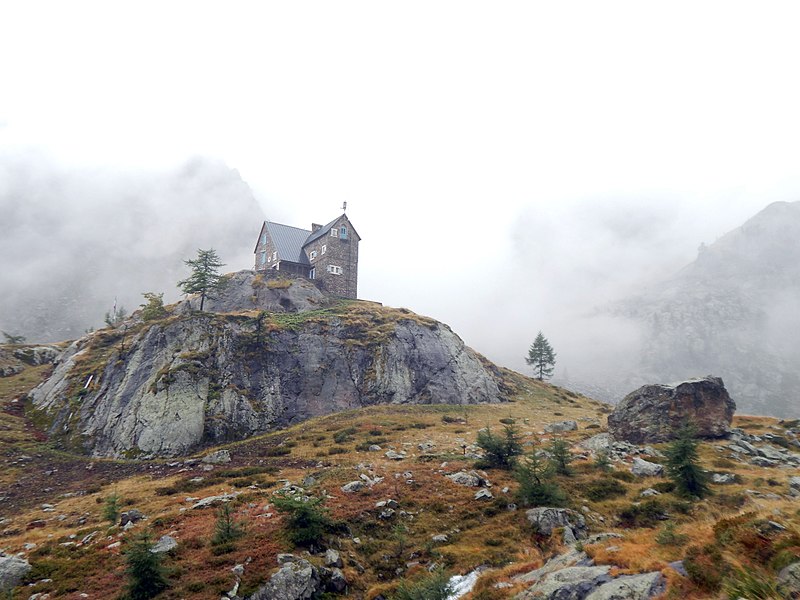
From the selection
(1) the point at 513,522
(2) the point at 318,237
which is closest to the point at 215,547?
(1) the point at 513,522

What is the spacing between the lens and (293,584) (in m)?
16.0

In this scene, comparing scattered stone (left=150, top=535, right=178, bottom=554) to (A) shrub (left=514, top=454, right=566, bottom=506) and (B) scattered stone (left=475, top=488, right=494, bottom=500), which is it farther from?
(A) shrub (left=514, top=454, right=566, bottom=506)

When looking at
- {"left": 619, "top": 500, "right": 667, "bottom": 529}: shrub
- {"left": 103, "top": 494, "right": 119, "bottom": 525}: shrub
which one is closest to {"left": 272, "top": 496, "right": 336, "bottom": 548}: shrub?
{"left": 103, "top": 494, "right": 119, "bottom": 525}: shrub

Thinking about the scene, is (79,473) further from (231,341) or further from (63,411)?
(231,341)

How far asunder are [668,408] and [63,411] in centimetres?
6068

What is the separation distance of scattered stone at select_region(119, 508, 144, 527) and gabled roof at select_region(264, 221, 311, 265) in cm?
6265

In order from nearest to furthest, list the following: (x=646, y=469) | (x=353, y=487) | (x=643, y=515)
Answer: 1. (x=643, y=515)
2. (x=353, y=487)
3. (x=646, y=469)

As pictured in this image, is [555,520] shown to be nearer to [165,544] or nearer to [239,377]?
[165,544]

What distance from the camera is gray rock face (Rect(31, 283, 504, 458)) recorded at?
138ft

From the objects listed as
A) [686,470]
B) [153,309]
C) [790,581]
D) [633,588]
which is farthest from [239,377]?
[790,581]

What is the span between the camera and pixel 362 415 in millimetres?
47188

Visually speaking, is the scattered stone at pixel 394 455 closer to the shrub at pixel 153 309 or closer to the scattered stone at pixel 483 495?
the scattered stone at pixel 483 495

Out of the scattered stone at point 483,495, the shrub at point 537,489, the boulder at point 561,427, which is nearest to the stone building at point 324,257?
the boulder at point 561,427

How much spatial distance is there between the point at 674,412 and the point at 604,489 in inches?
608
